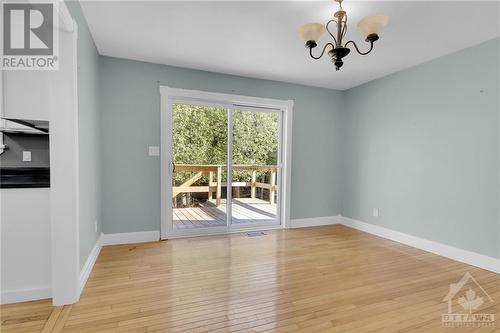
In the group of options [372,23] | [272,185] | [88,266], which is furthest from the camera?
[272,185]

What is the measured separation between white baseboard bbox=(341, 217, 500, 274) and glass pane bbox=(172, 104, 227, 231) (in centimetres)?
237

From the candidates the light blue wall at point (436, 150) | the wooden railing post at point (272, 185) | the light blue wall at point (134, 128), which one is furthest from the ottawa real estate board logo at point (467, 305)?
the light blue wall at point (134, 128)

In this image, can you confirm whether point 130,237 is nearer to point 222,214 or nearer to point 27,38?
point 222,214

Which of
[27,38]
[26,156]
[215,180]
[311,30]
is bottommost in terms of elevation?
[215,180]

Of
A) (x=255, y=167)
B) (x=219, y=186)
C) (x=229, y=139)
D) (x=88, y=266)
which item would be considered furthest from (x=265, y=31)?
(x=88, y=266)

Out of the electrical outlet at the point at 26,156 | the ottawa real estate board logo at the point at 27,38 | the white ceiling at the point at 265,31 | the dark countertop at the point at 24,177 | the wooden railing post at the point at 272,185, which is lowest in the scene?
the wooden railing post at the point at 272,185

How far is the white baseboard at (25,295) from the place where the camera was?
6.47ft

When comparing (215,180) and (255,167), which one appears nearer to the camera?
(215,180)

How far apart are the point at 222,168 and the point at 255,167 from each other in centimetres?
60

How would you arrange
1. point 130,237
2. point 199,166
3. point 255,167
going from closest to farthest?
point 130,237, point 199,166, point 255,167

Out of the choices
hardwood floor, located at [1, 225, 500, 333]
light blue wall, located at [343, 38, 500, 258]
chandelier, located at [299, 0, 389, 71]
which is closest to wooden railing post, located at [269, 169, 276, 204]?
hardwood floor, located at [1, 225, 500, 333]

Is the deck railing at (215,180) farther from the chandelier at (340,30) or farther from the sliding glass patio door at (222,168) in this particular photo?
the chandelier at (340,30)

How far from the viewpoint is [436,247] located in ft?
10.7

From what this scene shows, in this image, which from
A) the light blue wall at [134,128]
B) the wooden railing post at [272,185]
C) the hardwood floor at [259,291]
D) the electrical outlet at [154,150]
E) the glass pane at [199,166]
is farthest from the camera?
the wooden railing post at [272,185]
